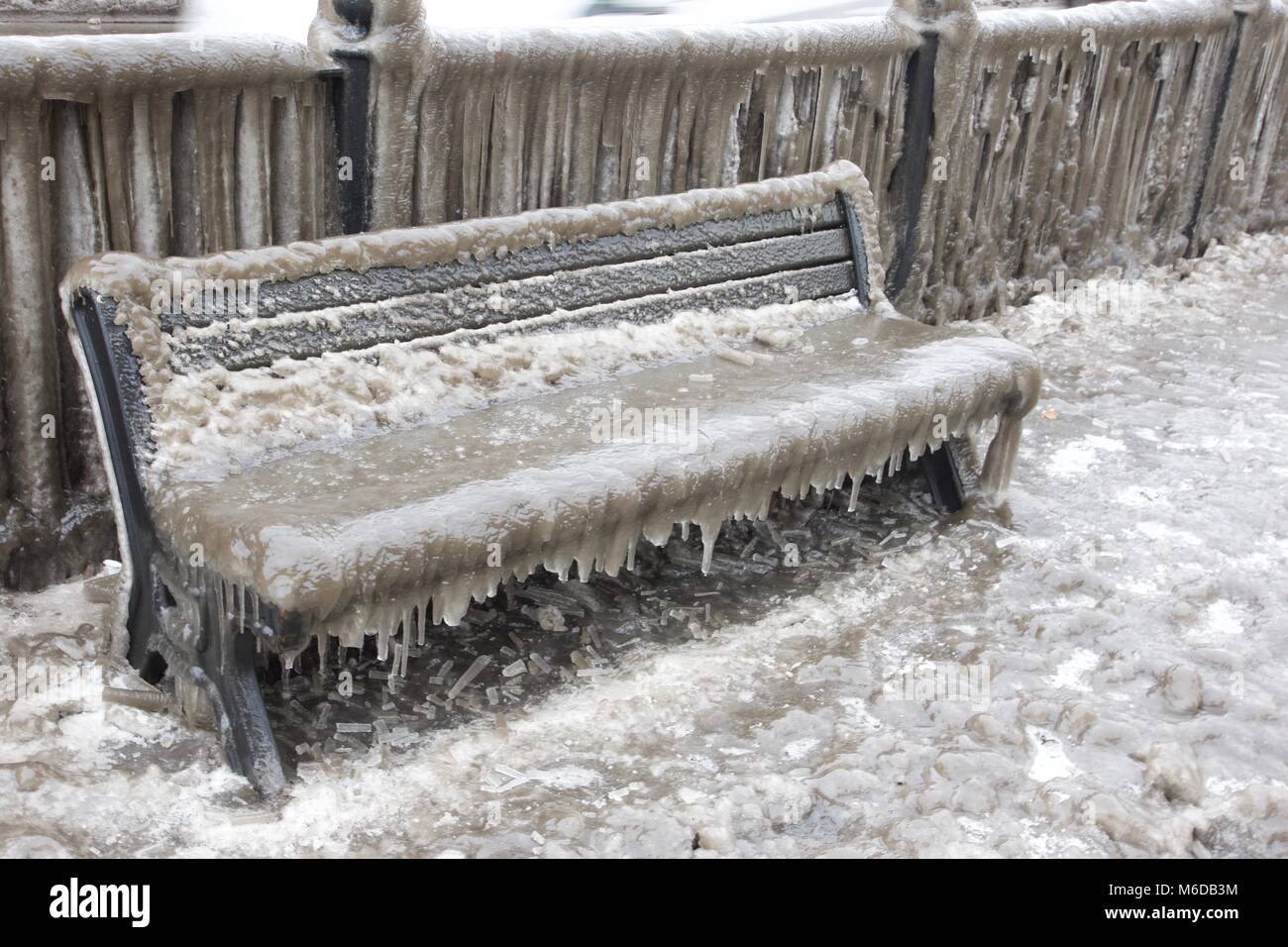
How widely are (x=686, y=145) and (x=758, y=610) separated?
76.7 inches

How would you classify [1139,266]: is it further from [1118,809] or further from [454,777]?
[454,777]

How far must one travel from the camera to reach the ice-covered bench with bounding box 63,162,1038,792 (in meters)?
3.12

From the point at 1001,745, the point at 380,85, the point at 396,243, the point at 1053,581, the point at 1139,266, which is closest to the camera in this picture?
the point at 1001,745

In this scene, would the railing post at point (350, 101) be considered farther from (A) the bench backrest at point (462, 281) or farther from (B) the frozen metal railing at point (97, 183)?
(A) the bench backrest at point (462, 281)

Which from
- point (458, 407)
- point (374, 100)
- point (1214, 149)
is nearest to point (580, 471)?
point (458, 407)

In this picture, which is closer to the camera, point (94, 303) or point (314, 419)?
point (94, 303)

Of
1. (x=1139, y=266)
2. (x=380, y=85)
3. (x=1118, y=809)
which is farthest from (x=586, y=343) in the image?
(x=1139, y=266)

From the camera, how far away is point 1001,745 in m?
3.53

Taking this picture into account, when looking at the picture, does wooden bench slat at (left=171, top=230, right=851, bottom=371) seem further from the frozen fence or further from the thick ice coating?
the frozen fence

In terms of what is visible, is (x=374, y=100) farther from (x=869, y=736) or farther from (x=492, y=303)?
(x=869, y=736)

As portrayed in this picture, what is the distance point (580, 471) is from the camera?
11.4 feet

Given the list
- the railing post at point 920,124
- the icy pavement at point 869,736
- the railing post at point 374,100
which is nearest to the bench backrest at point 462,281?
the railing post at point 374,100

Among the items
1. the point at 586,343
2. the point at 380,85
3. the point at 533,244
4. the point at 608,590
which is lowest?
the point at 608,590

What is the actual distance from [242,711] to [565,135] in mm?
2436
